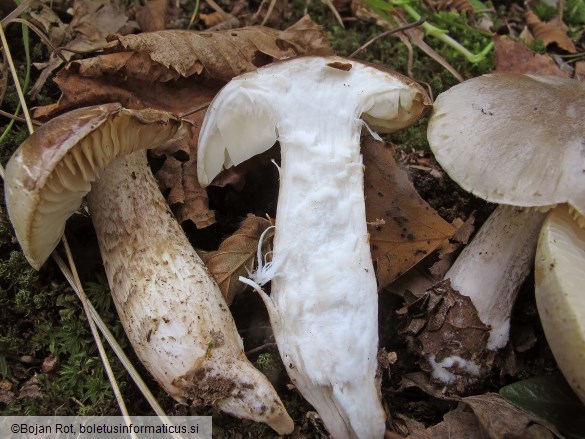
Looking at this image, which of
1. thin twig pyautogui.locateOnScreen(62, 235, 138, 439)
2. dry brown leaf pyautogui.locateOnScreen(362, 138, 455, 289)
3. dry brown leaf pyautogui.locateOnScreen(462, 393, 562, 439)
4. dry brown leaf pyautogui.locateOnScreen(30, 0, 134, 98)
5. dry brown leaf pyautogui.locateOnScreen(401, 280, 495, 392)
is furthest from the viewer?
dry brown leaf pyautogui.locateOnScreen(30, 0, 134, 98)

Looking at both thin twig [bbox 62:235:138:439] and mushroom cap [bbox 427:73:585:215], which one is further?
thin twig [bbox 62:235:138:439]

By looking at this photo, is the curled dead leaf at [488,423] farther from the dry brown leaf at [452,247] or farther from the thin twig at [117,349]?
the thin twig at [117,349]

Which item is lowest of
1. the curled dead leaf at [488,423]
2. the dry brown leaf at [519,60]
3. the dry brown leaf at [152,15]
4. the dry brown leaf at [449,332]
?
the curled dead leaf at [488,423]

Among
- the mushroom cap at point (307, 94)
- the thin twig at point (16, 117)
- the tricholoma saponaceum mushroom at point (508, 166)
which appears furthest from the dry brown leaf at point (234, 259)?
the thin twig at point (16, 117)

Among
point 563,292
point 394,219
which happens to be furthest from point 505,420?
point 394,219

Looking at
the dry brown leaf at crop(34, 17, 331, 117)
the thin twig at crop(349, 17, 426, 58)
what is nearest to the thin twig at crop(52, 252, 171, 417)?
the dry brown leaf at crop(34, 17, 331, 117)

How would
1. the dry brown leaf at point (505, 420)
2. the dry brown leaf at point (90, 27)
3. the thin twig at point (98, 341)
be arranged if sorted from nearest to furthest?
1. the dry brown leaf at point (505, 420)
2. the thin twig at point (98, 341)
3. the dry brown leaf at point (90, 27)

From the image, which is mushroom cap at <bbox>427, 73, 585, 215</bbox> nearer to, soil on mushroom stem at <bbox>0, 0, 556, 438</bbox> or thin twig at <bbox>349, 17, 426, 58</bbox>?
soil on mushroom stem at <bbox>0, 0, 556, 438</bbox>
